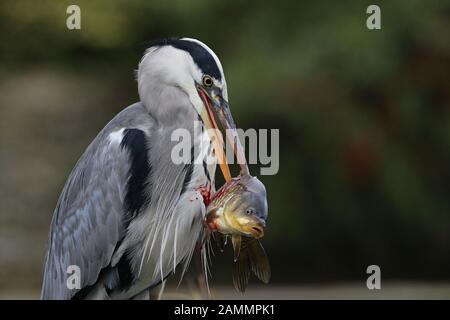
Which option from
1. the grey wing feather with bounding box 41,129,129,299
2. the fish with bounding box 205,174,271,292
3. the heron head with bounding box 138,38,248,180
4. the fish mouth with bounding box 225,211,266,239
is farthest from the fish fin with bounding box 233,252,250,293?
the grey wing feather with bounding box 41,129,129,299

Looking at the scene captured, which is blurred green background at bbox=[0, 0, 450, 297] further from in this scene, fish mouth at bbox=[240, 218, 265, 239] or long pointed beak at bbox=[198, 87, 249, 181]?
fish mouth at bbox=[240, 218, 265, 239]

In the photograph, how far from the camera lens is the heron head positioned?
3189 mm

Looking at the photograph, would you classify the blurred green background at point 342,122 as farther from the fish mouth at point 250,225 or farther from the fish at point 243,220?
the fish mouth at point 250,225

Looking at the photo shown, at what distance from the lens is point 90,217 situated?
341cm

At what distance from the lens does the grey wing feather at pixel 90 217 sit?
3.31m

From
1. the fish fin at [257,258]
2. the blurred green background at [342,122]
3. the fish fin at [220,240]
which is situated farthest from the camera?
the blurred green background at [342,122]

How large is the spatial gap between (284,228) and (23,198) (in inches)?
86.6

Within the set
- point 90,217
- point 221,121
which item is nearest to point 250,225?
point 221,121

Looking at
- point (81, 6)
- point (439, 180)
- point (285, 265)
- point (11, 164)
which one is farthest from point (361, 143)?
point (11, 164)

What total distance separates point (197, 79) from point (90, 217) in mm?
686

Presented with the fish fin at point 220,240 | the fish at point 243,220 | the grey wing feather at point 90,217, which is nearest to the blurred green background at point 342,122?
the grey wing feather at point 90,217

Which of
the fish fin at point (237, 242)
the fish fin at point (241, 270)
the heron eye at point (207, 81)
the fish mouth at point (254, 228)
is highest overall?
the heron eye at point (207, 81)

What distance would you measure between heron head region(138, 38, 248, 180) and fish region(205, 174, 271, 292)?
24 centimetres

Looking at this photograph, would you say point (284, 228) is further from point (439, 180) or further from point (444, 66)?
point (444, 66)
